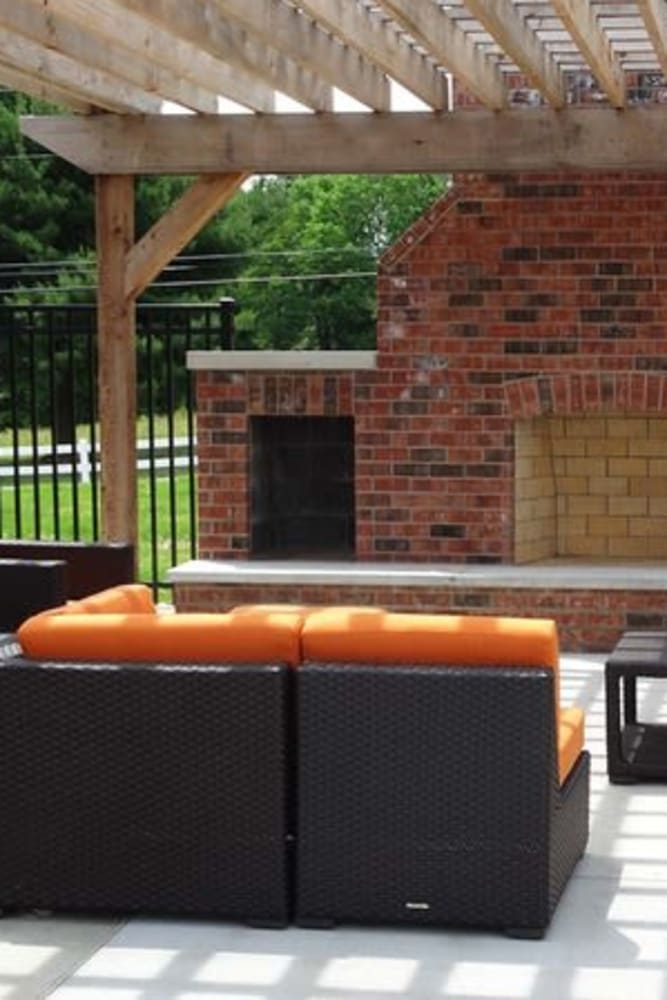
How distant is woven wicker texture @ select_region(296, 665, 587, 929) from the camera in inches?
213

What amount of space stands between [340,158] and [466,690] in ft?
17.6

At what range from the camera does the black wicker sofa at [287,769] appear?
17.8 ft

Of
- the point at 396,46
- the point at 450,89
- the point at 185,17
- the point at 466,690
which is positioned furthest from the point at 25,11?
the point at 466,690

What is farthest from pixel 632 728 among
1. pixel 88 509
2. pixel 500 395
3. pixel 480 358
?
pixel 88 509

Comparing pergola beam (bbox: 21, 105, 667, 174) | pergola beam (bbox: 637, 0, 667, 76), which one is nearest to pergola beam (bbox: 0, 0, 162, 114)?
pergola beam (bbox: 21, 105, 667, 174)

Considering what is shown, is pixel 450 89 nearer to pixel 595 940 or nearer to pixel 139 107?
pixel 139 107

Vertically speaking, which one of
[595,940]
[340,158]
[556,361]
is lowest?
[595,940]

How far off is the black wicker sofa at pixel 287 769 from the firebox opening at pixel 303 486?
5522mm

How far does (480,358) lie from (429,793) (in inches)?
215

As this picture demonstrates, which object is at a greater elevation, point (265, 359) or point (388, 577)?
point (265, 359)

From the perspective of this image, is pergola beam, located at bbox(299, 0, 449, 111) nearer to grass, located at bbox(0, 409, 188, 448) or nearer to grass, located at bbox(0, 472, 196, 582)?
grass, located at bbox(0, 472, 196, 582)

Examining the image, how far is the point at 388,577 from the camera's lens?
34.2 ft

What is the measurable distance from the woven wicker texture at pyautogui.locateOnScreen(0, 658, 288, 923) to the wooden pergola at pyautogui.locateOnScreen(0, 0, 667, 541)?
316 centimetres

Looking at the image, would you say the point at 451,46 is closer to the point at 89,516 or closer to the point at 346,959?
the point at 346,959
